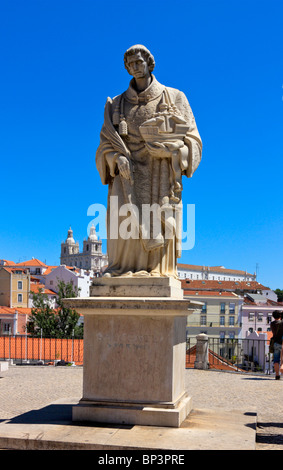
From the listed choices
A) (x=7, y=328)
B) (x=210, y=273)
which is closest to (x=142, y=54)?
(x=7, y=328)

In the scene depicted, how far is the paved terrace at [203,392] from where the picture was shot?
8600 millimetres

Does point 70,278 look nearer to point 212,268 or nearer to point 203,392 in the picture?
point 203,392

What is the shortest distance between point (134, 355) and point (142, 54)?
3970 mm

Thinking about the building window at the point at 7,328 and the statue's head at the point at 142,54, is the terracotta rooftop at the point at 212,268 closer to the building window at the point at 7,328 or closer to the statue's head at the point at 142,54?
the building window at the point at 7,328

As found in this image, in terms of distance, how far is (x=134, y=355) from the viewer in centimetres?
666

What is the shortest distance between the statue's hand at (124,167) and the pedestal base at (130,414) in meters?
2.88

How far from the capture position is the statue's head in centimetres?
742

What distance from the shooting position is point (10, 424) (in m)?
6.53

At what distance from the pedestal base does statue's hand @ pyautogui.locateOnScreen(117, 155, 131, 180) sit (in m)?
2.88

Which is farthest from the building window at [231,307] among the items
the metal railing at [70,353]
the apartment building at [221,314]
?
the metal railing at [70,353]

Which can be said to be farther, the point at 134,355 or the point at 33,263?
the point at 33,263
